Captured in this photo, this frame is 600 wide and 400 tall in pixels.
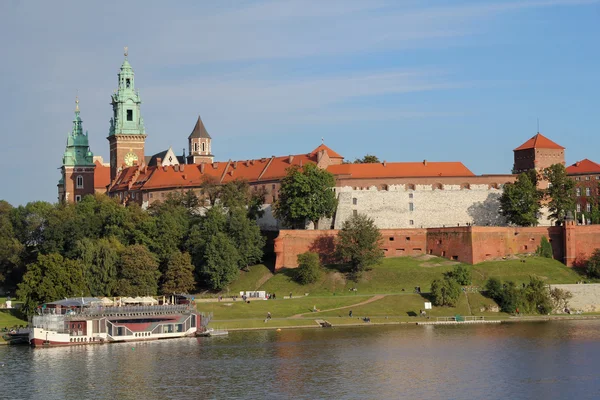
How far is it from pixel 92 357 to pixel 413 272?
33.4 m

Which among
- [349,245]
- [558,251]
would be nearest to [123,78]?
[349,245]

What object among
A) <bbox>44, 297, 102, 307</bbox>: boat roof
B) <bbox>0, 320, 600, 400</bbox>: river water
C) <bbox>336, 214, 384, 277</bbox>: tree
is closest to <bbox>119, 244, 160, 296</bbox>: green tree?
<bbox>44, 297, 102, 307</bbox>: boat roof

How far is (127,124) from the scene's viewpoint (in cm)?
12431

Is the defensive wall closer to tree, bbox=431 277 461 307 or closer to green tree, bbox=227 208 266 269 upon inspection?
green tree, bbox=227 208 266 269

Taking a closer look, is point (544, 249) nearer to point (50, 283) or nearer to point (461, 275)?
point (461, 275)

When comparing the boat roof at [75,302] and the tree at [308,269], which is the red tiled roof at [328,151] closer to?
the tree at [308,269]

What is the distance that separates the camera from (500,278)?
8444 cm

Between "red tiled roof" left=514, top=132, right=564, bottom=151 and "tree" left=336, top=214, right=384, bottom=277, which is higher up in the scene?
"red tiled roof" left=514, top=132, right=564, bottom=151

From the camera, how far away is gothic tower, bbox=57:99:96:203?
127375 millimetres

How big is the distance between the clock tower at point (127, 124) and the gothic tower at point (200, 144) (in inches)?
540

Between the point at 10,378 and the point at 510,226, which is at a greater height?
the point at 510,226

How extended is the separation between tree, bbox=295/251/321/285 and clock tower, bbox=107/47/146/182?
139 feet

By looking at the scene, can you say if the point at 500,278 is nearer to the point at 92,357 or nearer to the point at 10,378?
the point at 92,357

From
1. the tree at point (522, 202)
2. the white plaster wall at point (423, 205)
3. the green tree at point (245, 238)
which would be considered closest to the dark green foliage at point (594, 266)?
the tree at point (522, 202)
